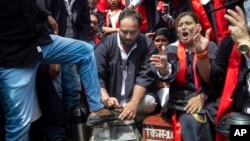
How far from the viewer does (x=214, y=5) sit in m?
3.94

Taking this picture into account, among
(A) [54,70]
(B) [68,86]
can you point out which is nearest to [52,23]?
(A) [54,70]

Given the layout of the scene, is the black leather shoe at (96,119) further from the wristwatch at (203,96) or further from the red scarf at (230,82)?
the red scarf at (230,82)

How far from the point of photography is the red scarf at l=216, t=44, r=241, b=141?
2.96m

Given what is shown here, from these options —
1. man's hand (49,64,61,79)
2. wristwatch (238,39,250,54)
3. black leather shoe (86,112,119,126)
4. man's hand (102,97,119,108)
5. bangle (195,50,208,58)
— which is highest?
→ wristwatch (238,39,250,54)

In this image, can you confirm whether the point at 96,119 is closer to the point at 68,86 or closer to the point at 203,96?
the point at 68,86

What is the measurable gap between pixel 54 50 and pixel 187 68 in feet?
3.48

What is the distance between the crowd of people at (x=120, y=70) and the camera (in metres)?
3.03

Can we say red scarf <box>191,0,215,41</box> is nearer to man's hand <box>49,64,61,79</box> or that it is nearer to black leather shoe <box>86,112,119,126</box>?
black leather shoe <box>86,112,119,126</box>

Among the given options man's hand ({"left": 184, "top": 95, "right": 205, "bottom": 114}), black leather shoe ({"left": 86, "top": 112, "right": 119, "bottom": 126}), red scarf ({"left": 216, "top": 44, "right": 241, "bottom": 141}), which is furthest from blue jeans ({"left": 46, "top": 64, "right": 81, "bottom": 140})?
red scarf ({"left": 216, "top": 44, "right": 241, "bottom": 141})

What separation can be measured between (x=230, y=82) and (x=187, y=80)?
46 cm

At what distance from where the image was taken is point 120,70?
371 cm

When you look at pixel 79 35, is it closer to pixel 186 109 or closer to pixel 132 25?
pixel 132 25

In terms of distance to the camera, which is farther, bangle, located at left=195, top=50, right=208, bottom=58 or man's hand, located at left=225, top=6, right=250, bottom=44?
bangle, located at left=195, top=50, right=208, bottom=58

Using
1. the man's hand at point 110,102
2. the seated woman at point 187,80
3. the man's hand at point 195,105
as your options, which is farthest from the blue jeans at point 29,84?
the man's hand at point 195,105
